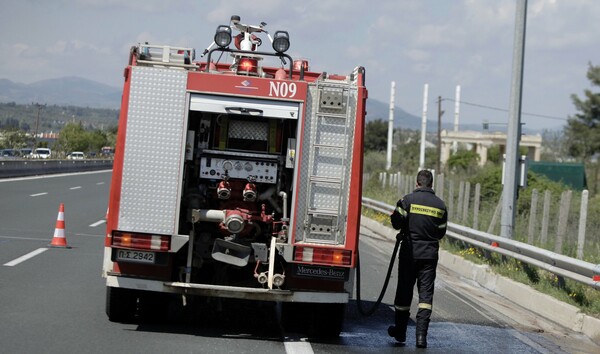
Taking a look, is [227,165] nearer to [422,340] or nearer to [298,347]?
[298,347]

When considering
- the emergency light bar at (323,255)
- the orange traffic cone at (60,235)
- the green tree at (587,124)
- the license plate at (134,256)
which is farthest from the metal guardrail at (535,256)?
the green tree at (587,124)

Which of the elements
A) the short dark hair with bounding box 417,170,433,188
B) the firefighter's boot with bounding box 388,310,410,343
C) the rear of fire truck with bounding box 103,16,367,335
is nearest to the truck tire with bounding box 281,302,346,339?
the rear of fire truck with bounding box 103,16,367,335

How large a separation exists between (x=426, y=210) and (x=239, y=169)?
201cm

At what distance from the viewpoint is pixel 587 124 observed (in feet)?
264

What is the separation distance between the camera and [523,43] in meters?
18.0

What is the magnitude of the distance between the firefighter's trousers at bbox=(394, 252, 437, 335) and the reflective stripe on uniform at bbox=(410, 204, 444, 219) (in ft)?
1.53

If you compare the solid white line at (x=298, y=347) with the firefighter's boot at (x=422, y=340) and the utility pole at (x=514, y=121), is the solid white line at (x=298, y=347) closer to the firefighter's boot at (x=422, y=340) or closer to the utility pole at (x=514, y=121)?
the firefighter's boot at (x=422, y=340)

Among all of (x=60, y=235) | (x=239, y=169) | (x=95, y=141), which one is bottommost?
(x=60, y=235)

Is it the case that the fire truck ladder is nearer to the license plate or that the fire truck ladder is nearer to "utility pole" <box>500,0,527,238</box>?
the license plate

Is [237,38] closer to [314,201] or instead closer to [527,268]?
[314,201]

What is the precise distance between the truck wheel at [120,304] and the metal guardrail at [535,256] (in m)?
5.52

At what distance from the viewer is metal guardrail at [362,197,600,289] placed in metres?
11.9

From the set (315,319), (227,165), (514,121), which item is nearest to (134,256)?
(227,165)

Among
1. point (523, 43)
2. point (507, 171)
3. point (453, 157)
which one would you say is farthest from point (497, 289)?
point (453, 157)
